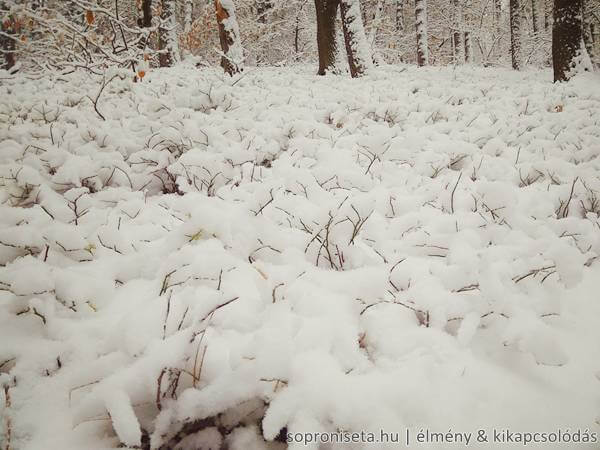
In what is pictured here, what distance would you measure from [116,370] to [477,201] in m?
1.65

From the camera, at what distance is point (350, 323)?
100 centimetres

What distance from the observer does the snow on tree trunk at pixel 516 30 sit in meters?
13.0

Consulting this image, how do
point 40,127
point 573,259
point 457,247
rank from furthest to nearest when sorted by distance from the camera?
point 40,127, point 457,247, point 573,259

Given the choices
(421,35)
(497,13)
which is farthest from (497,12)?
(421,35)

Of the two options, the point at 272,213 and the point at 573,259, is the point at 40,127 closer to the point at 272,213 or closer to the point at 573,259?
the point at 272,213

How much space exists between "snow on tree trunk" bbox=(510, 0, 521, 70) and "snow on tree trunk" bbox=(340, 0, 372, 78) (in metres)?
9.49

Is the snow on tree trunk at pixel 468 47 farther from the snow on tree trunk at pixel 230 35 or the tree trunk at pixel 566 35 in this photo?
the snow on tree trunk at pixel 230 35

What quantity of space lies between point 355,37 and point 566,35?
137 inches

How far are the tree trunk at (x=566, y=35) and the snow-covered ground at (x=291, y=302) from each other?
5.14m

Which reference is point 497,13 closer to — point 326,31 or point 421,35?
point 421,35

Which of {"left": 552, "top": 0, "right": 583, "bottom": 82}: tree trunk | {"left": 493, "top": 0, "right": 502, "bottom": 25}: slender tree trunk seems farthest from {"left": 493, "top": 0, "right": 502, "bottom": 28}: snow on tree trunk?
{"left": 552, "top": 0, "right": 583, "bottom": 82}: tree trunk

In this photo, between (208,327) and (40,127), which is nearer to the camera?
(208,327)

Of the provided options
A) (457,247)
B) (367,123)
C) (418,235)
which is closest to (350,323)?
(457,247)

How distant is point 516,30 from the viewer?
13.5 meters
